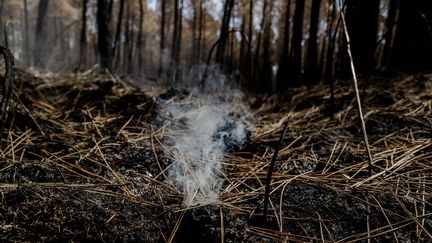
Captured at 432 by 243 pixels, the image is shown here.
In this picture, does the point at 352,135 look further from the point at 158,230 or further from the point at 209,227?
the point at 158,230

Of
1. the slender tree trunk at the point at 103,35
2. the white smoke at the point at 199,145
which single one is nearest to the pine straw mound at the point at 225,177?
the white smoke at the point at 199,145

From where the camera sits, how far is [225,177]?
1445 mm

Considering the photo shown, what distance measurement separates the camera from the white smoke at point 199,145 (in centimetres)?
137

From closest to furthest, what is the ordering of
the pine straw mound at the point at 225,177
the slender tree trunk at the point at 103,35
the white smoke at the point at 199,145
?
1. the pine straw mound at the point at 225,177
2. the white smoke at the point at 199,145
3. the slender tree trunk at the point at 103,35

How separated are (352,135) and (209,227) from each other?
111cm

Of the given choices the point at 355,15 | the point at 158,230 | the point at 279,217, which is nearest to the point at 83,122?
the point at 158,230

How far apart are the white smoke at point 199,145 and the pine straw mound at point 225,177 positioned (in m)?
0.05

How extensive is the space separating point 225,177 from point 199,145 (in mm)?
291

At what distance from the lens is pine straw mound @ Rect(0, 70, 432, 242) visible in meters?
1.06

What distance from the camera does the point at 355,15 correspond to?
3305 millimetres

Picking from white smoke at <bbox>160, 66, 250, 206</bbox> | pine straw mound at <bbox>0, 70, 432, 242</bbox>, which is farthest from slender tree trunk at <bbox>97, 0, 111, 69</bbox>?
white smoke at <bbox>160, 66, 250, 206</bbox>

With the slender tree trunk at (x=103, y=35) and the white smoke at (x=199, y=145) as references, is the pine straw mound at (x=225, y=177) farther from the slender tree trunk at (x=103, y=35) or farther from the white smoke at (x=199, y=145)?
the slender tree trunk at (x=103, y=35)

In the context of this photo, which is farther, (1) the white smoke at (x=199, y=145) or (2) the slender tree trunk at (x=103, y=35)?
(2) the slender tree trunk at (x=103, y=35)

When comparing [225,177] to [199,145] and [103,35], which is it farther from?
[103,35]
